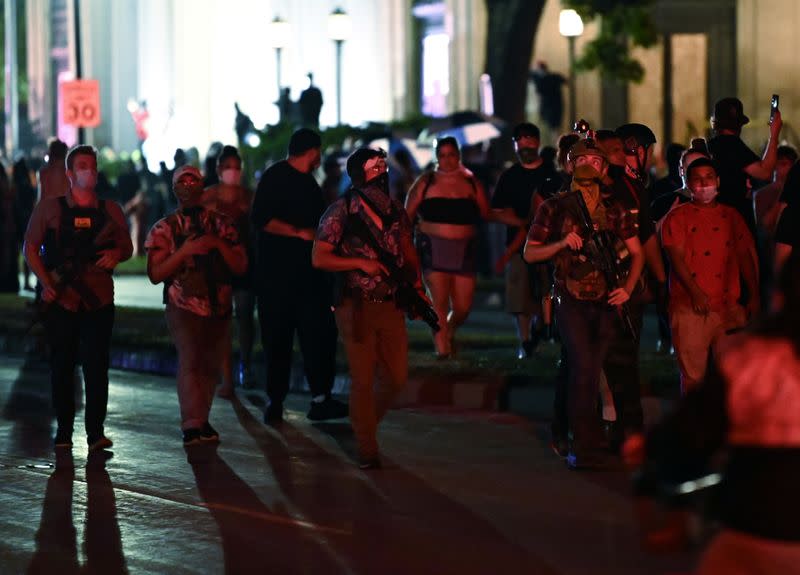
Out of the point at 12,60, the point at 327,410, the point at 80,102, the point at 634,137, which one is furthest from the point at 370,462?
the point at 12,60

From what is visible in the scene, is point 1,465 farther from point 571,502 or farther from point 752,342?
point 752,342

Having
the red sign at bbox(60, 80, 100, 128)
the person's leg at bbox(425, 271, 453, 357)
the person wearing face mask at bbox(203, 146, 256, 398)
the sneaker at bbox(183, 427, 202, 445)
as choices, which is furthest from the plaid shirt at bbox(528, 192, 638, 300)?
the red sign at bbox(60, 80, 100, 128)

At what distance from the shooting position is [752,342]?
16.4 ft

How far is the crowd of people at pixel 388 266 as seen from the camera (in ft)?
34.7

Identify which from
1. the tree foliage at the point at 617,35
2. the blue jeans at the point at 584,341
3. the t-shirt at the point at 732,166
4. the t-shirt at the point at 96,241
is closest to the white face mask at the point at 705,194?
the blue jeans at the point at 584,341

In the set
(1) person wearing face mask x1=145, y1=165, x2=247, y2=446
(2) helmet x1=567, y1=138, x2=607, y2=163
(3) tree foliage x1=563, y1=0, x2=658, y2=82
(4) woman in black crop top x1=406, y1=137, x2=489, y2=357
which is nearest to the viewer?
(2) helmet x1=567, y1=138, x2=607, y2=163

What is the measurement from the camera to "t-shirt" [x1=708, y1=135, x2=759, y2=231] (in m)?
12.7

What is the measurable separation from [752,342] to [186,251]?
7049mm

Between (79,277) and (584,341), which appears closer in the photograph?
(584,341)

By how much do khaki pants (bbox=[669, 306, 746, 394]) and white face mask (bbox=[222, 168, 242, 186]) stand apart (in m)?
4.53

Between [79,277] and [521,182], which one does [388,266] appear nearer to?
[79,277]

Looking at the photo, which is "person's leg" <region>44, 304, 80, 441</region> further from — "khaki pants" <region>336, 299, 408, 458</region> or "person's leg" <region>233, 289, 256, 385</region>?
"person's leg" <region>233, 289, 256, 385</region>

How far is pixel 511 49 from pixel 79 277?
1793cm

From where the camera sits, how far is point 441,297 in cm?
1563
